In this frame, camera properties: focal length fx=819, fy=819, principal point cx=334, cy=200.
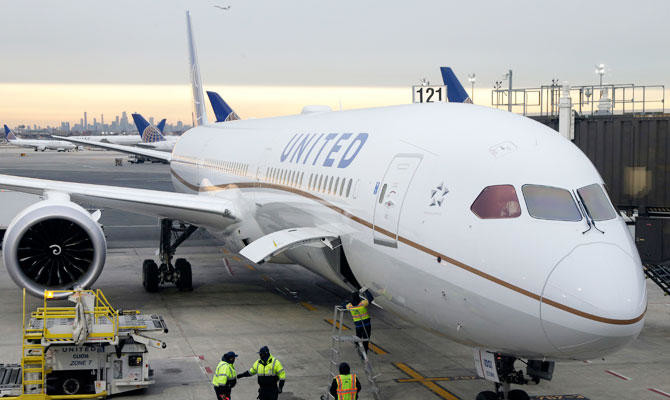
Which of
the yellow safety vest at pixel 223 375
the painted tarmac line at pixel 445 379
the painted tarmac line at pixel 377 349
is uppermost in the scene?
the yellow safety vest at pixel 223 375

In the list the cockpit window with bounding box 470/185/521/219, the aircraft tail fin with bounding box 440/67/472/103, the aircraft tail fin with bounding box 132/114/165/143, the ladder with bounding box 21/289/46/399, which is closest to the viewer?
the cockpit window with bounding box 470/185/521/219

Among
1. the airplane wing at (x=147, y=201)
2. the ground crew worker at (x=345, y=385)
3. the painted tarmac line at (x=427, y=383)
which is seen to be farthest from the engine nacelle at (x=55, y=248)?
the ground crew worker at (x=345, y=385)

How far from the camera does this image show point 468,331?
33.0 feet

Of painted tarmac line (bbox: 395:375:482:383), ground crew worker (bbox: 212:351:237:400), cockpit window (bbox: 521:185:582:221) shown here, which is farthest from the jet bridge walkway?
ground crew worker (bbox: 212:351:237:400)

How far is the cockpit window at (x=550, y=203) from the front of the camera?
31.6 feet

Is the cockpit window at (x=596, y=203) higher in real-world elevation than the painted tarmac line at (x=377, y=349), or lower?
higher

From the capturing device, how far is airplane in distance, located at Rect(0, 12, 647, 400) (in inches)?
353

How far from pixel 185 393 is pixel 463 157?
6507mm

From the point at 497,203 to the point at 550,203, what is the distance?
2.04ft

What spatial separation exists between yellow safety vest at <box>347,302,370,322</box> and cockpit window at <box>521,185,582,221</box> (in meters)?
5.15

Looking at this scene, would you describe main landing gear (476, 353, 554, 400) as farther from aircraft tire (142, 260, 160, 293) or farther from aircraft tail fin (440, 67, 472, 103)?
aircraft tail fin (440, 67, 472, 103)

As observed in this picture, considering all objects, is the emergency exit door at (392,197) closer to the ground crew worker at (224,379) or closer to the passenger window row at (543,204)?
the passenger window row at (543,204)

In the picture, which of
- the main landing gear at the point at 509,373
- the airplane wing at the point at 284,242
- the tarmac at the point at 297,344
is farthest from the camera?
the tarmac at the point at 297,344

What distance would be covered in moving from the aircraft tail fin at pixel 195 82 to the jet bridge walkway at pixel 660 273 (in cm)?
2107
